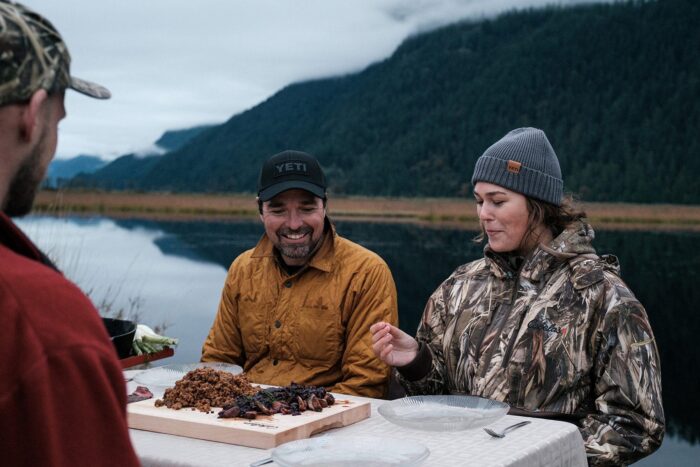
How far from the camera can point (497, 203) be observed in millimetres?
3504

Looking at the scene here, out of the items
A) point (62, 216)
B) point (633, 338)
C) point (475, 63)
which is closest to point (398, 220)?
point (475, 63)

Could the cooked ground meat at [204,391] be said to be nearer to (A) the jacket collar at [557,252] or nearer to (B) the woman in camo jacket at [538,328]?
(B) the woman in camo jacket at [538,328]

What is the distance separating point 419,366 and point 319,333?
0.66m

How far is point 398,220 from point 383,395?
74587 millimetres

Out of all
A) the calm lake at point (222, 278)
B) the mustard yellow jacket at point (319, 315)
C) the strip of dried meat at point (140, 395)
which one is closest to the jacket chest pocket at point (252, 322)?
the mustard yellow jacket at point (319, 315)

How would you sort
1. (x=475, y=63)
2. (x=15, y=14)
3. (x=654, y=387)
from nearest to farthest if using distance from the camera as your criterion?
1. (x=15, y=14)
2. (x=654, y=387)
3. (x=475, y=63)

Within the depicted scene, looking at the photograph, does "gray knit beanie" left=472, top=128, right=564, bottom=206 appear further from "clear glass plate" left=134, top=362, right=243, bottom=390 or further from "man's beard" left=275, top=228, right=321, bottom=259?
"clear glass plate" left=134, top=362, right=243, bottom=390

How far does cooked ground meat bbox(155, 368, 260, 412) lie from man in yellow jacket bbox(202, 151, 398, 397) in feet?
3.39

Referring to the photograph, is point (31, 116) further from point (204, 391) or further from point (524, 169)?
point (524, 169)

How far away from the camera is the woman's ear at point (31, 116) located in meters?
1.35

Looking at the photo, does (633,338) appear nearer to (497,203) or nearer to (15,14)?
(497,203)

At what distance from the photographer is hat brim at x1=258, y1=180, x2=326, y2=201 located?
3898 millimetres

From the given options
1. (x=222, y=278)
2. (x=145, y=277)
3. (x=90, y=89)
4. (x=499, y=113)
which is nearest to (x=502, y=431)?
(x=90, y=89)

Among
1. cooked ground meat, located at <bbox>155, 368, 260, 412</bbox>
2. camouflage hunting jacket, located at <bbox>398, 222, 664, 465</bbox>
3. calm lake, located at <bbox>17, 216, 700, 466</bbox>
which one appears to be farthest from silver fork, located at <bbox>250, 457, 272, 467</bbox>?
calm lake, located at <bbox>17, 216, 700, 466</bbox>
